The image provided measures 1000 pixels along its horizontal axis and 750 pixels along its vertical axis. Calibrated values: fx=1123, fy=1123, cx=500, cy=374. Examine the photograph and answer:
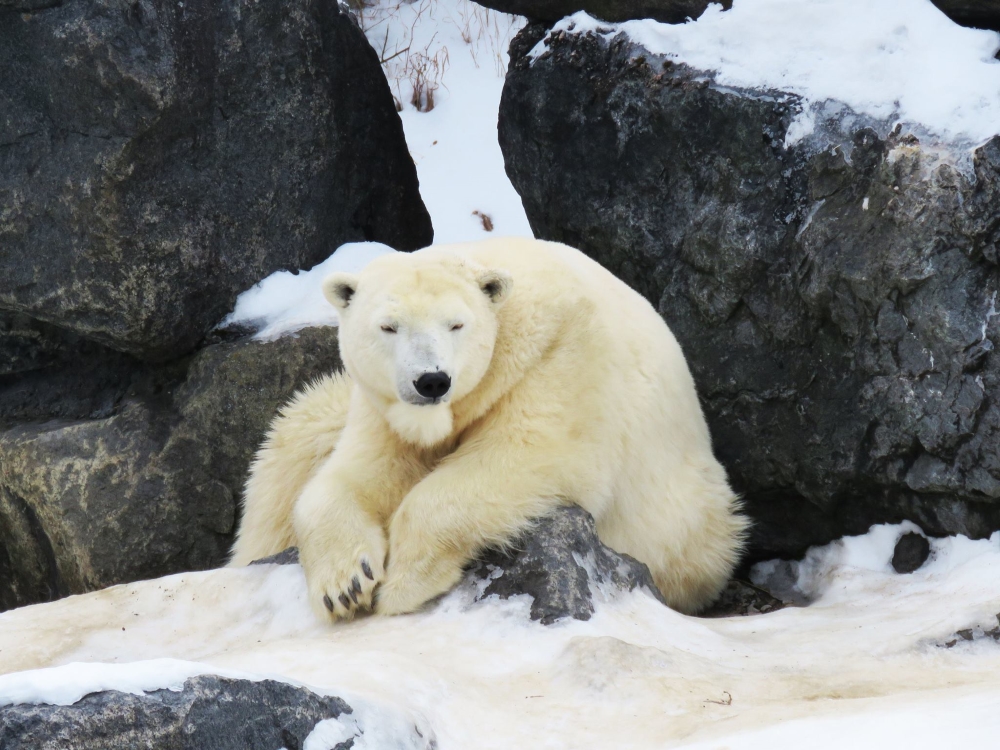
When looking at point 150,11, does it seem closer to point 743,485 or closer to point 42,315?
point 42,315

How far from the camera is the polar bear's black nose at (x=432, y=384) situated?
142 inches

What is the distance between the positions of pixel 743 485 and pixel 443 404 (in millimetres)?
1924

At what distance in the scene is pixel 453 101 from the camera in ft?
31.1

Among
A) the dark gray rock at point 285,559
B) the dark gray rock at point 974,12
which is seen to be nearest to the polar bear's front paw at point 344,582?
the dark gray rock at point 285,559

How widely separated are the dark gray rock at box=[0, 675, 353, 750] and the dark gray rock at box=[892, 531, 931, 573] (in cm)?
282

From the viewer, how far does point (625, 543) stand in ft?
14.4

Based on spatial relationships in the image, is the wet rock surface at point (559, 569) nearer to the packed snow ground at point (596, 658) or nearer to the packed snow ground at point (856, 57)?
the packed snow ground at point (596, 658)

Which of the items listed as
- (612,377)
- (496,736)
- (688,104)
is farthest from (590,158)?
(496,736)

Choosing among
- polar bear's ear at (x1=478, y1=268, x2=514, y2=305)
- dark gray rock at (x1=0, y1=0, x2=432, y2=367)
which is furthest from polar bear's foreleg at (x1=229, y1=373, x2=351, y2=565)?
polar bear's ear at (x1=478, y1=268, x2=514, y2=305)

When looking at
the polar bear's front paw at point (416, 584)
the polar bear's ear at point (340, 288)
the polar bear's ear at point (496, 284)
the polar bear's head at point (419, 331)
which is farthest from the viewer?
the polar bear's ear at point (340, 288)

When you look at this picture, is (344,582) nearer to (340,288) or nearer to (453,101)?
(340,288)

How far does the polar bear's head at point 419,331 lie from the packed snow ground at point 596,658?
26.2 inches

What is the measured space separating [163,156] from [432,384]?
8.42 ft

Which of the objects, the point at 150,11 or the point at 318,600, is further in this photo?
the point at 150,11
